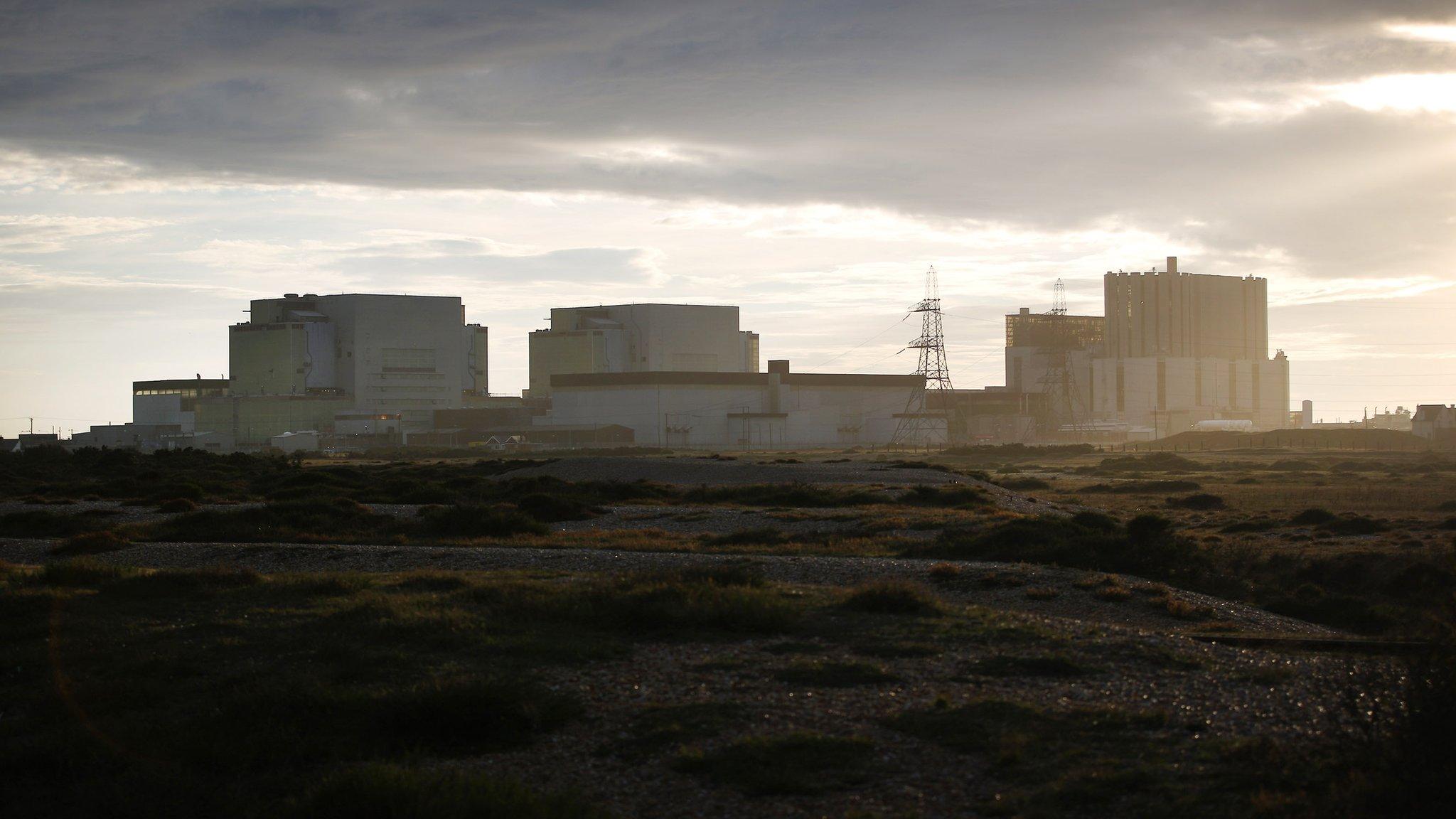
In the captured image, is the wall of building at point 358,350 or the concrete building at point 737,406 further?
the wall of building at point 358,350

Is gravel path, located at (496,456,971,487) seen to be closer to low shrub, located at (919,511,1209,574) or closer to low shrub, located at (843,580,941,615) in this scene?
low shrub, located at (919,511,1209,574)

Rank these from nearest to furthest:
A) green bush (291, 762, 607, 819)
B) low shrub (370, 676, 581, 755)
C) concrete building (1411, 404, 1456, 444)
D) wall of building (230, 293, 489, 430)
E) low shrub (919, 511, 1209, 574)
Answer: green bush (291, 762, 607, 819) → low shrub (370, 676, 581, 755) → low shrub (919, 511, 1209, 574) → concrete building (1411, 404, 1456, 444) → wall of building (230, 293, 489, 430)

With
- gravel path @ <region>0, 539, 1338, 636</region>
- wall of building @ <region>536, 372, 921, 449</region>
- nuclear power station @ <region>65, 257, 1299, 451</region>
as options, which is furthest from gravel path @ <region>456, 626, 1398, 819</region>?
wall of building @ <region>536, 372, 921, 449</region>

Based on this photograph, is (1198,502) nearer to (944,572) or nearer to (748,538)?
(748,538)

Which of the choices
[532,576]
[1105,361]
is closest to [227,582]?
[532,576]

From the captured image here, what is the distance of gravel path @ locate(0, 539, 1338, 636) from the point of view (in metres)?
17.7

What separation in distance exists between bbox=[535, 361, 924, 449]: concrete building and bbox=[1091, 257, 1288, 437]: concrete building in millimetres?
38381

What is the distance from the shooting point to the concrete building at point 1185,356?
152000 mm

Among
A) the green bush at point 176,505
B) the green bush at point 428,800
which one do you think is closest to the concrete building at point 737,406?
the green bush at point 176,505

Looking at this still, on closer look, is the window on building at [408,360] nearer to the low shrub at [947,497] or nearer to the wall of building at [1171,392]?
the wall of building at [1171,392]

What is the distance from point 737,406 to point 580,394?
15.9 metres

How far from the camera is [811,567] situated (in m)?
21.9

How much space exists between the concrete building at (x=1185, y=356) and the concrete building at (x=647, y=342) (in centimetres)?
4854

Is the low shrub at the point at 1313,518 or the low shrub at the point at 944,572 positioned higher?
the low shrub at the point at 944,572
